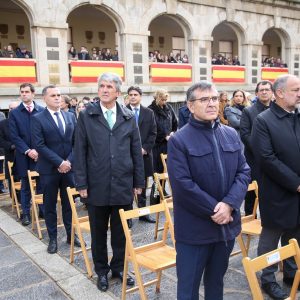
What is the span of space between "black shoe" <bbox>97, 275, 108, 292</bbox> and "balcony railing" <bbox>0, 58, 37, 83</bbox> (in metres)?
10.4

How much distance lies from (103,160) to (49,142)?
57.1 inches

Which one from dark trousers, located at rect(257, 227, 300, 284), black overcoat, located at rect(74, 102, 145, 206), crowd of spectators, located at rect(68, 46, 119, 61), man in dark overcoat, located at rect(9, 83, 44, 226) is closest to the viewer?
dark trousers, located at rect(257, 227, 300, 284)

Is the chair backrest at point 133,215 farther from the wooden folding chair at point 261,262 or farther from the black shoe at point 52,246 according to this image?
the black shoe at point 52,246

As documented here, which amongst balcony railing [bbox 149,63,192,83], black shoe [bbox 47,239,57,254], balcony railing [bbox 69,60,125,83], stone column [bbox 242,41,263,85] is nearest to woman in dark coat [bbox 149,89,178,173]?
black shoe [bbox 47,239,57,254]

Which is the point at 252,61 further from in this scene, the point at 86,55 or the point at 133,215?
the point at 133,215

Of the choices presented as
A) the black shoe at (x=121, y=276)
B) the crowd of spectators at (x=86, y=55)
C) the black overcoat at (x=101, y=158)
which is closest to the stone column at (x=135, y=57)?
the crowd of spectators at (x=86, y=55)

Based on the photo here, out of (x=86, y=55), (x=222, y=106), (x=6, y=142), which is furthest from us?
(x=86, y=55)

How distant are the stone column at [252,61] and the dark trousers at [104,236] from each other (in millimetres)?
16862

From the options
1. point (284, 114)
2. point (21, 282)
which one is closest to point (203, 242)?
point (284, 114)

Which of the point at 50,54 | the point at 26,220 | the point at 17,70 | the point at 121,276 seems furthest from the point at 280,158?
the point at 50,54

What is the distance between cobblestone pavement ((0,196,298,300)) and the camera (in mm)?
3492

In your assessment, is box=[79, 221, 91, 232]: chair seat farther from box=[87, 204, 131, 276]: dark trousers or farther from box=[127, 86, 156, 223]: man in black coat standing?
box=[127, 86, 156, 223]: man in black coat standing

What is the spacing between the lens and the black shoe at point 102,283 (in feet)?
11.6

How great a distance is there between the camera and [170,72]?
16422mm
